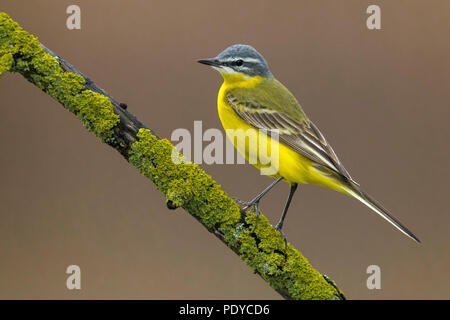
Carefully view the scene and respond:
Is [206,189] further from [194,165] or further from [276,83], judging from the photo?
[276,83]

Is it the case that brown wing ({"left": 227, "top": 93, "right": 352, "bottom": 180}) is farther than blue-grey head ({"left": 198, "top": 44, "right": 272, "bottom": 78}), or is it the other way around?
blue-grey head ({"left": 198, "top": 44, "right": 272, "bottom": 78})

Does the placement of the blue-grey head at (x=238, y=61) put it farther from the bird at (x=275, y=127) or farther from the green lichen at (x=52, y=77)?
the green lichen at (x=52, y=77)

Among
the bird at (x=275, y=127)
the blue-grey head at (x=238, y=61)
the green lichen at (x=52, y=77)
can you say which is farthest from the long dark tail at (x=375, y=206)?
the green lichen at (x=52, y=77)

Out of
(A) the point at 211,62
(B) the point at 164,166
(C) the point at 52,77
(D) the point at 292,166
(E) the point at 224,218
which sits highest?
(A) the point at 211,62

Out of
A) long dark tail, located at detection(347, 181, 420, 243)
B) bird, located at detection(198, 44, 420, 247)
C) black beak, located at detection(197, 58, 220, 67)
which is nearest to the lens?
long dark tail, located at detection(347, 181, 420, 243)

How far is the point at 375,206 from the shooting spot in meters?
2.67

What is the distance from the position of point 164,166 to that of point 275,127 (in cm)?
94

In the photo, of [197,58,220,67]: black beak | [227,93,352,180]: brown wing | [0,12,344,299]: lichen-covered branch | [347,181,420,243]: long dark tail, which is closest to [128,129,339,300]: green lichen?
[0,12,344,299]: lichen-covered branch

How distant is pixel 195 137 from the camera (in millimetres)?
3150

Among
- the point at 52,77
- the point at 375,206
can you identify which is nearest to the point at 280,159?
the point at 375,206

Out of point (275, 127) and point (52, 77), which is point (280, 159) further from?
point (52, 77)

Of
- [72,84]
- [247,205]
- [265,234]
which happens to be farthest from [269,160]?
[72,84]

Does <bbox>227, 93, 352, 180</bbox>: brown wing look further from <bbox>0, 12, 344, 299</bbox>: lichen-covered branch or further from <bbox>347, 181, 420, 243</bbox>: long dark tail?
<bbox>0, 12, 344, 299</bbox>: lichen-covered branch

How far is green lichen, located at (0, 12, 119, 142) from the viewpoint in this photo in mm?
2434
